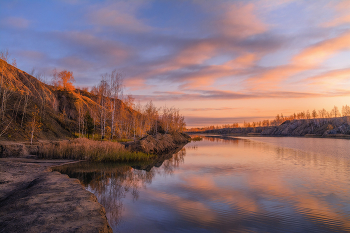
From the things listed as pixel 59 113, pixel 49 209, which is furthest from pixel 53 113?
pixel 49 209

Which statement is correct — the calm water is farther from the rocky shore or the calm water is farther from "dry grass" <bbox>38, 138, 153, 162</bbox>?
"dry grass" <bbox>38, 138, 153, 162</bbox>

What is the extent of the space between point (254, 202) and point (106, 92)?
3248 centimetres

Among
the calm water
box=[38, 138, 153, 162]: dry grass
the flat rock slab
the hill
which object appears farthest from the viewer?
the hill

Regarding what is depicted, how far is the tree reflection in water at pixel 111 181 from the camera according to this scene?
10148 mm

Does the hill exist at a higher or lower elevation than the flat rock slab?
higher

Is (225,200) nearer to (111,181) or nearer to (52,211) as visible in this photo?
(52,211)

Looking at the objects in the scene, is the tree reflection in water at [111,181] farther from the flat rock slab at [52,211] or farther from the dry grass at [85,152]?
the flat rock slab at [52,211]

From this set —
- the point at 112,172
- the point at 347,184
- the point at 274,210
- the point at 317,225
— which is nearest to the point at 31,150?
the point at 112,172

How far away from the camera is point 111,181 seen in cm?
1507

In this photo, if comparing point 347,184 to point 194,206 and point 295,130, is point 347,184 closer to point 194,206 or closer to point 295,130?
point 194,206

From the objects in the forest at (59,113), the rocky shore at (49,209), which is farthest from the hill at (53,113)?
the rocky shore at (49,209)

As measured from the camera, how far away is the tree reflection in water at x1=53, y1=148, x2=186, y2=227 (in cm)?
1015

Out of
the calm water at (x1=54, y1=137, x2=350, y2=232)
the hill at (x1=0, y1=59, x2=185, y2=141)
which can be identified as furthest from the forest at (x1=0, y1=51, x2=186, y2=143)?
the calm water at (x1=54, y1=137, x2=350, y2=232)

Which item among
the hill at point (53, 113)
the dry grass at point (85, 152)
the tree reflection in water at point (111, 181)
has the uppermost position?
the hill at point (53, 113)
